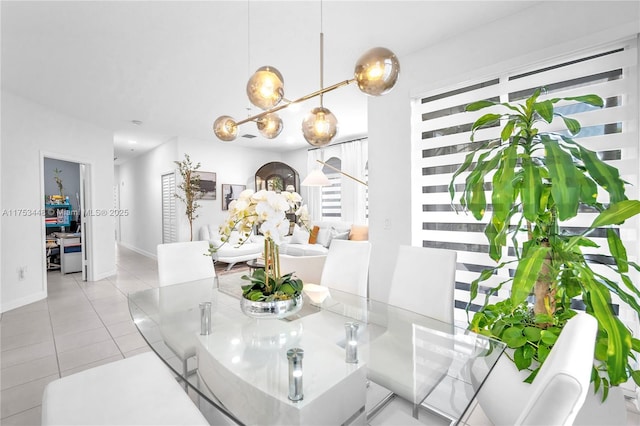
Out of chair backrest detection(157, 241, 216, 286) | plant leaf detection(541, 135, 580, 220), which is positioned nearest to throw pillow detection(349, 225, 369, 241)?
chair backrest detection(157, 241, 216, 286)

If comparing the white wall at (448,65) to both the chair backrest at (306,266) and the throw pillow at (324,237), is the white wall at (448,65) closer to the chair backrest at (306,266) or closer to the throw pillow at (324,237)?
the chair backrest at (306,266)

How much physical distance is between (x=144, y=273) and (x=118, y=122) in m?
2.76

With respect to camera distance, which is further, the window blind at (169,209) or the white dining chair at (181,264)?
the window blind at (169,209)

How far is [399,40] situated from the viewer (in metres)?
2.63

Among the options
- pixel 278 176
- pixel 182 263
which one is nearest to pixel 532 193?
pixel 182 263

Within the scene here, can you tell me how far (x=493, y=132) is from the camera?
243 cm

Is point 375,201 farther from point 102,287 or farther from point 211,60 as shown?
point 102,287

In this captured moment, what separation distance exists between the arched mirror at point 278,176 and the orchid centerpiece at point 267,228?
19.4 ft

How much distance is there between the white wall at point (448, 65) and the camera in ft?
6.48

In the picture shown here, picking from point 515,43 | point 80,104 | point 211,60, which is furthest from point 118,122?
point 515,43

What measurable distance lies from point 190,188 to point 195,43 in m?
3.82

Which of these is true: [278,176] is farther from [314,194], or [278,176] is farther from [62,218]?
[62,218]

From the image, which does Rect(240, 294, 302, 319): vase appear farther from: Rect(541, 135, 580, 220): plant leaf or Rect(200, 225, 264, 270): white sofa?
Rect(200, 225, 264, 270): white sofa

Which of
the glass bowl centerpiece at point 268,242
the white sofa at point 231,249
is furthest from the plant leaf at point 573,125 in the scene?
the white sofa at point 231,249
